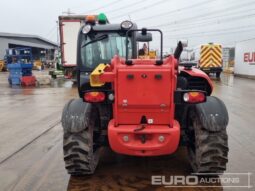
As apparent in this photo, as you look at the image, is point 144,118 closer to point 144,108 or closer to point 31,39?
point 144,108

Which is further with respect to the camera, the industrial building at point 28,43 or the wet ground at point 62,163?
the industrial building at point 28,43

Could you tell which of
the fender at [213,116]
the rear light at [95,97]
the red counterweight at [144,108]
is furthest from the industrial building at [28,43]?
the fender at [213,116]

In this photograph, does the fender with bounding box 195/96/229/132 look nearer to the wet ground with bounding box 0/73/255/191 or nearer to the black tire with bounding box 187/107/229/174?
the black tire with bounding box 187/107/229/174

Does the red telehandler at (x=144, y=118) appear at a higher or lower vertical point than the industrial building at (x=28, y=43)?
lower

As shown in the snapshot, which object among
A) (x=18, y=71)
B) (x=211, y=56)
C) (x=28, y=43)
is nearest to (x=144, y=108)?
(x=18, y=71)

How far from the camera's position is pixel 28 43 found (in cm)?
6788

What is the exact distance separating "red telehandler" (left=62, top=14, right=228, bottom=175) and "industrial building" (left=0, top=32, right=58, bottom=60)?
56.1 m

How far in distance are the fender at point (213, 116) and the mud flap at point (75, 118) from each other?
1439mm

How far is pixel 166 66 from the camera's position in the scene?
12.7 feet

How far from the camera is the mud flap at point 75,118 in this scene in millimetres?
4113

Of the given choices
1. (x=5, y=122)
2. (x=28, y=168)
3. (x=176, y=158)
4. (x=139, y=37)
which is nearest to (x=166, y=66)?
(x=139, y=37)

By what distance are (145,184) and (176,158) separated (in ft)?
3.59

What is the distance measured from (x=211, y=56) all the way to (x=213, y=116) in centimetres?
2170

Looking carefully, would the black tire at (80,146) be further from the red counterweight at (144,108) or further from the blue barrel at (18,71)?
the blue barrel at (18,71)
